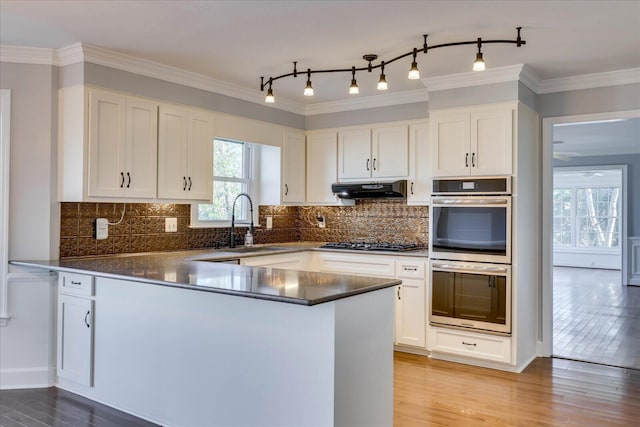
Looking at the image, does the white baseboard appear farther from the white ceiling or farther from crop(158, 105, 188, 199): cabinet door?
the white ceiling

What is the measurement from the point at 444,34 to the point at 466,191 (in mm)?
1408

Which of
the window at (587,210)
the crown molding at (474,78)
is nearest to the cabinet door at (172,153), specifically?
the crown molding at (474,78)

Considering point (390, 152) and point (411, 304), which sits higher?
point (390, 152)

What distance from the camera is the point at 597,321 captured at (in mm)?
5980


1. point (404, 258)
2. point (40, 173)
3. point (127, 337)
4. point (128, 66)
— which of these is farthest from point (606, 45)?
point (40, 173)

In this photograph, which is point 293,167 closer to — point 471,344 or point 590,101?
point 471,344

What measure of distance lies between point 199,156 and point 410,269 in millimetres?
2116

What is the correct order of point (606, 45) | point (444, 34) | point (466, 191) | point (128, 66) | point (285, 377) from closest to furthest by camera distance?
point (285, 377) < point (444, 34) < point (606, 45) < point (128, 66) < point (466, 191)

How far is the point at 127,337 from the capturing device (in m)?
3.12

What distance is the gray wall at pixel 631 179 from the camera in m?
9.33

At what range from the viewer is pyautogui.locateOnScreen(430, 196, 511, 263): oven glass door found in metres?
4.05

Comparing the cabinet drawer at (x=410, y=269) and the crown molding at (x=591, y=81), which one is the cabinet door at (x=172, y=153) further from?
the crown molding at (x=591, y=81)

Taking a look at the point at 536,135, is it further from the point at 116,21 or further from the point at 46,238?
the point at 46,238

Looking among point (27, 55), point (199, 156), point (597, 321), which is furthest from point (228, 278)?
point (597, 321)
